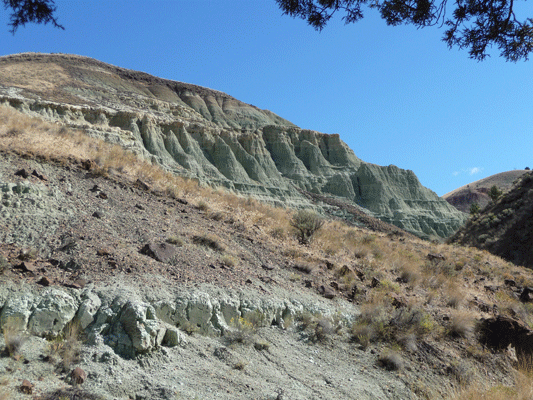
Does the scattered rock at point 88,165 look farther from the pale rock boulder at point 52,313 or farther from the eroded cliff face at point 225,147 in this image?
the eroded cliff face at point 225,147

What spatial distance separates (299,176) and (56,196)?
1976 inches

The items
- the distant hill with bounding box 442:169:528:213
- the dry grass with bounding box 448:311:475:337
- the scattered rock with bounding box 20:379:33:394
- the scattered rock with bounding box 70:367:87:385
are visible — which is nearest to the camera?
the scattered rock with bounding box 20:379:33:394

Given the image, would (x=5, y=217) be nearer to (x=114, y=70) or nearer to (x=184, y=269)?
(x=184, y=269)

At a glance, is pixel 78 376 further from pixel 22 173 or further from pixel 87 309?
pixel 22 173

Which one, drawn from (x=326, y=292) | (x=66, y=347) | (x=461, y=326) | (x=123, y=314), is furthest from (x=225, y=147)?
(x=66, y=347)

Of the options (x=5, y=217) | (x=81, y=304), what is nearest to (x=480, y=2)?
(x=81, y=304)

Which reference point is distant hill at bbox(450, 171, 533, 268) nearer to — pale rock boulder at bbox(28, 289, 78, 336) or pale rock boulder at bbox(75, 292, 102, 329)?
pale rock boulder at bbox(75, 292, 102, 329)

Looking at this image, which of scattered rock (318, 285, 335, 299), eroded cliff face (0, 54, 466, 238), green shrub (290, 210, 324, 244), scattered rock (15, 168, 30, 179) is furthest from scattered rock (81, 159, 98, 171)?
eroded cliff face (0, 54, 466, 238)

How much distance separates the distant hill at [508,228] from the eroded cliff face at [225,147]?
2178 centimetres

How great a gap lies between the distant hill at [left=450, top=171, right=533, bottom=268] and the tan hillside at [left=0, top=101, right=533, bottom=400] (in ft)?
53.2

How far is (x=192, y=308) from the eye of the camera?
5449mm

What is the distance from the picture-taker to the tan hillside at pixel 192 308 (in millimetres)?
4227

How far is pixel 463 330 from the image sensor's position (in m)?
7.48

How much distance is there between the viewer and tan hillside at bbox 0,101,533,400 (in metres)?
4.23
